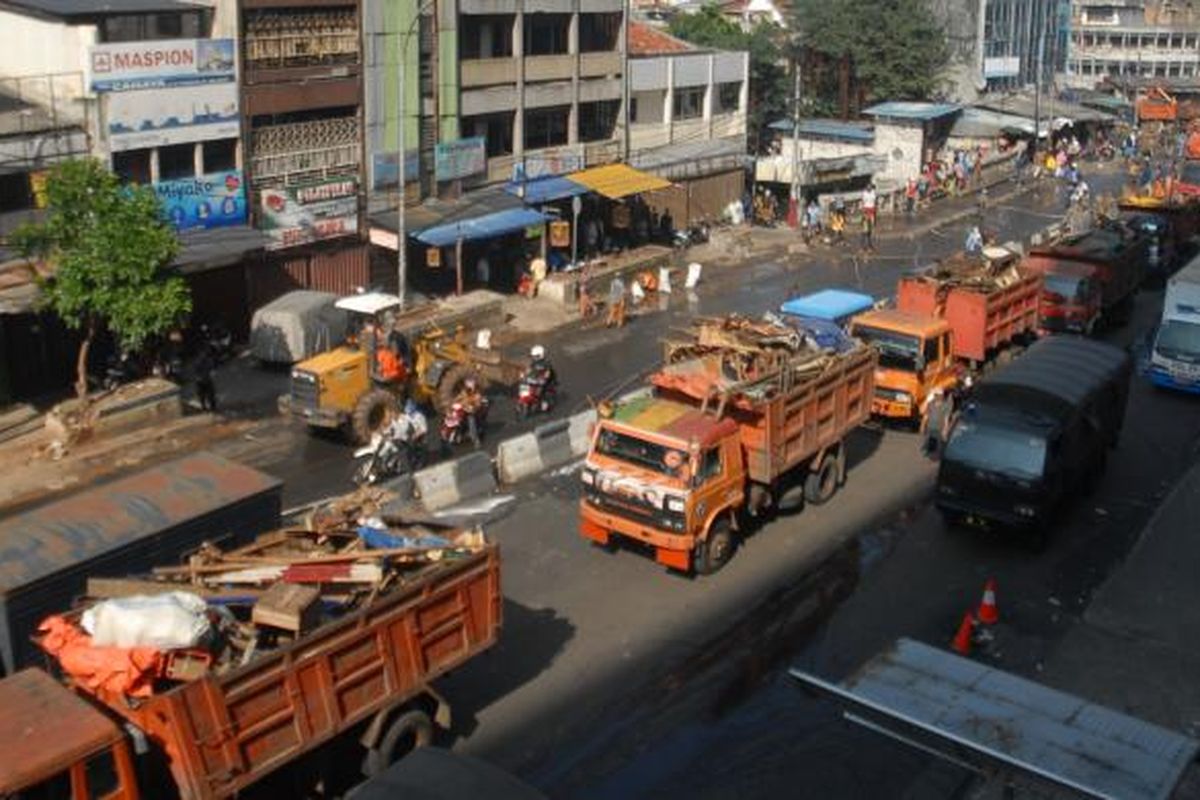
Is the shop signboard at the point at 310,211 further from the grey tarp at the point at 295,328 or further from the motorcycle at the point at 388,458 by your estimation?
the motorcycle at the point at 388,458

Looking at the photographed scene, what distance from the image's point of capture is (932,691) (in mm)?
10734

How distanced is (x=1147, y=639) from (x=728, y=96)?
123ft

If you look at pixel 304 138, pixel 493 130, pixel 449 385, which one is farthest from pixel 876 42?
pixel 449 385

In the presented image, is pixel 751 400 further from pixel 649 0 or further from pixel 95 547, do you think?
pixel 649 0

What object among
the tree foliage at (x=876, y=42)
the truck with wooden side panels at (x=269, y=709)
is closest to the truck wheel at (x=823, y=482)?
the truck with wooden side panels at (x=269, y=709)

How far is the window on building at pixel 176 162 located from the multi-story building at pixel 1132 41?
86508mm

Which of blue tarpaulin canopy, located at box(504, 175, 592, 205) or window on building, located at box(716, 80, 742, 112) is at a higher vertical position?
window on building, located at box(716, 80, 742, 112)

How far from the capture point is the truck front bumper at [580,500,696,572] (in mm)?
19422

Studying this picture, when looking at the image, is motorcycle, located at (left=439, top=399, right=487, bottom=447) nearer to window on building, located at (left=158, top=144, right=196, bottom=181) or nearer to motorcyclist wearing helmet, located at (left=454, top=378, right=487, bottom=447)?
motorcyclist wearing helmet, located at (left=454, top=378, right=487, bottom=447)

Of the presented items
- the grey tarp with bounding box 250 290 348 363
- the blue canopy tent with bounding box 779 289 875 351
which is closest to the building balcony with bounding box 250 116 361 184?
the grey tarp with bounding box 250 290 348 363

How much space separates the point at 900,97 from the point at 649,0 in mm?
24151

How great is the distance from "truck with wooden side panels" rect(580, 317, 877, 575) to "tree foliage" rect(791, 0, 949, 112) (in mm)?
45011

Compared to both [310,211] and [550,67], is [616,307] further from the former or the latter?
[550,67]

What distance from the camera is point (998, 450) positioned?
21.2 meters
